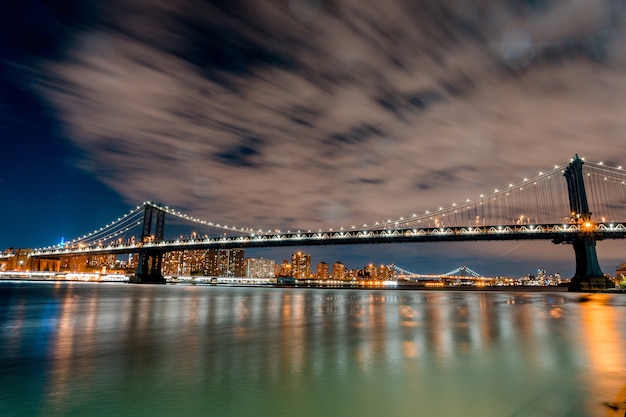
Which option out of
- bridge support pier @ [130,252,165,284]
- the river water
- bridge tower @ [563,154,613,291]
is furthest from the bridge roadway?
the river water

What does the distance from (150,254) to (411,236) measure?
5865cm

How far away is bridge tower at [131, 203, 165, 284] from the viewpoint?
275ft

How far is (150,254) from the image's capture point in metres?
85.8

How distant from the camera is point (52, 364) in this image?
28.4ft

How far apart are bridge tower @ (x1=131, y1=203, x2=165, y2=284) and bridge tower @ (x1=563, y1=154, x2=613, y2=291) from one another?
78.2 m

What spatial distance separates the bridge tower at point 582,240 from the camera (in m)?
52.1

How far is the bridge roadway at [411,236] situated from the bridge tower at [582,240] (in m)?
0.72

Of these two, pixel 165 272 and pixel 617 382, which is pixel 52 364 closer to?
pixel 617 382

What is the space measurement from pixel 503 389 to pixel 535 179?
3132 inches

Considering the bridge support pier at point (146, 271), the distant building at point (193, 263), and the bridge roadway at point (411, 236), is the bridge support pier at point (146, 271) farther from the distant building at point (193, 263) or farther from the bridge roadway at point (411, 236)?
the distant building at point (193, 263)

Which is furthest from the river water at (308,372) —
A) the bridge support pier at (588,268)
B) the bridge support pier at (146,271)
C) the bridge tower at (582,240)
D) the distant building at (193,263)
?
the distant building at (193,263)

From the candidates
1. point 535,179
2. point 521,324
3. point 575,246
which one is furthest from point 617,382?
point 535,179

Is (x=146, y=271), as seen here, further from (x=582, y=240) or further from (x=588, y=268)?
(x=588, y=268)

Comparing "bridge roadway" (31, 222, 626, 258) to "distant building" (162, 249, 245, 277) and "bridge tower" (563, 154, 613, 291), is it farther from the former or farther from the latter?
"distant building" (162, 249, 245, 277)
